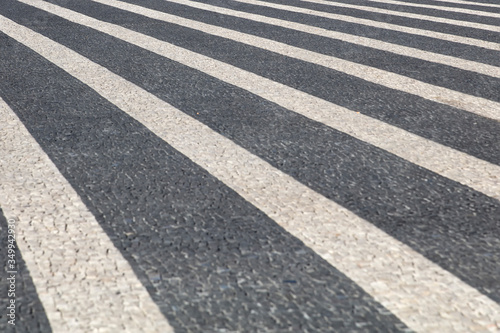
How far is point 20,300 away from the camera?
2559 millimetres

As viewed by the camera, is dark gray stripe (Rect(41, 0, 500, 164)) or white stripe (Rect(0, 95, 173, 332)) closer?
white stripe (Rect(0, 95, 173, 332))

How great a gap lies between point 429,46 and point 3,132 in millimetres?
4719

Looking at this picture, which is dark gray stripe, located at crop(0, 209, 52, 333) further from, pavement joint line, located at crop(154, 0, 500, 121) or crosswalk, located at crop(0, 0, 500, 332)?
pavement joint line, located at crop(154, 0, 500, 121)

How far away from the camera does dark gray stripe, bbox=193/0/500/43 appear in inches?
323

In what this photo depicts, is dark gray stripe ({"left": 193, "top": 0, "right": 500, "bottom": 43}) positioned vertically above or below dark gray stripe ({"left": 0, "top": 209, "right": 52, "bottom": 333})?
above

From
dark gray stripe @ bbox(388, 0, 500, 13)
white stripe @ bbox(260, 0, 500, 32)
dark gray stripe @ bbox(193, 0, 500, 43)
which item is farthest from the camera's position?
dark gray stripe @ bbox(388, 0, 500, 13)

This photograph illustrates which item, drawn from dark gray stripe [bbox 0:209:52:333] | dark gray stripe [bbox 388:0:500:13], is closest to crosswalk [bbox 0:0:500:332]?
dark gray stripe [bbox 0:209:52:333]

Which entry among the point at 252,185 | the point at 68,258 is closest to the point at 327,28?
the point at 252,185

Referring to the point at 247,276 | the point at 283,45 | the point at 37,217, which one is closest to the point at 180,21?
the point at 283,45

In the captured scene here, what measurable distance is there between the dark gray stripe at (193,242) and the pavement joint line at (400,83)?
231 centimetres

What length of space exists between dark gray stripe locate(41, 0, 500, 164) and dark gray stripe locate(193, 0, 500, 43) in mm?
1424

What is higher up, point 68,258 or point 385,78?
point 385,78

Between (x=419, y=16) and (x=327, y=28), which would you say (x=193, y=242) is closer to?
(x=327, y=28)

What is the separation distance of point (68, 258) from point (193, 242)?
0.54 m
